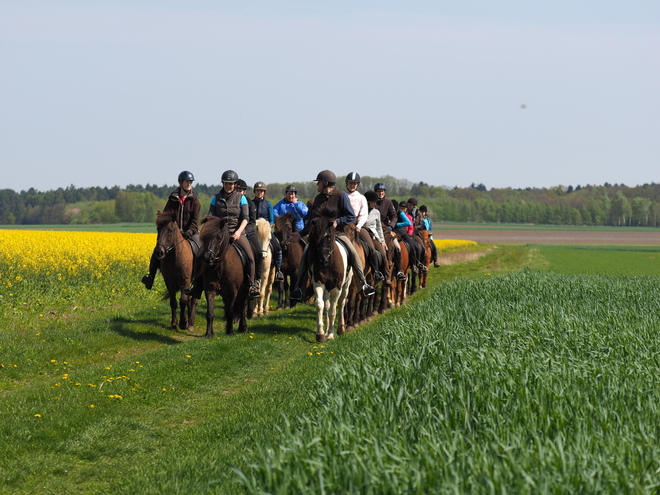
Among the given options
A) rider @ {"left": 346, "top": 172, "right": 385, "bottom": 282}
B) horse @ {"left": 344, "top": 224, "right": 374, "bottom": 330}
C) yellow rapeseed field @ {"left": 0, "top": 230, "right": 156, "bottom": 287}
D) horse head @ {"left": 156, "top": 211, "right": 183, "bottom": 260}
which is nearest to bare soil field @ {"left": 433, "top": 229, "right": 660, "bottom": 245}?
yellow rapeseed field @ {"left": 0, "top": 230, "right": 156, "bottom": 287}

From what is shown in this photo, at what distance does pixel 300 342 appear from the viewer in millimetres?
12648

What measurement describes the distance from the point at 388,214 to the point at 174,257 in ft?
19.6

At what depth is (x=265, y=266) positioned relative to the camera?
15.8 metres

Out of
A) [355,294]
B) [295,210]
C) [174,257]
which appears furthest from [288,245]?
[174,257]

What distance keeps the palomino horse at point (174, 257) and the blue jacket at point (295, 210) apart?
3946mm

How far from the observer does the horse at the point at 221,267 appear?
40.3 ft

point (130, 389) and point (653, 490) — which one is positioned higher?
point (653, 490)

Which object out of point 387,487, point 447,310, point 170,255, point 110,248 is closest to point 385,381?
point 387,487

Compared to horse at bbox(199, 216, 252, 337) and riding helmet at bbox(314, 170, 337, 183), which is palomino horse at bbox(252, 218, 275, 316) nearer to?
horse at bbox(199, 216, 252, 337)

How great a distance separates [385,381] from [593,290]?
41.2ft

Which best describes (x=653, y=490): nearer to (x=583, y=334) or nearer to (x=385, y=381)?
(x=385, y=381)

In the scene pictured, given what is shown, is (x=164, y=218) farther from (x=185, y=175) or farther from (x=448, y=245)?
(x=448, y=245)

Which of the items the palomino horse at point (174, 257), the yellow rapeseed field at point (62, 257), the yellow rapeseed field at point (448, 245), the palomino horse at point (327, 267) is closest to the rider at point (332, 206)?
the palomino horse at point (327, 267)

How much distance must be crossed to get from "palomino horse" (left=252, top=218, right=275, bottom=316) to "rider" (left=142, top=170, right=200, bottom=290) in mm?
1416
